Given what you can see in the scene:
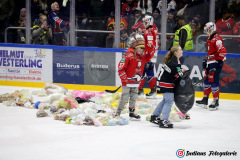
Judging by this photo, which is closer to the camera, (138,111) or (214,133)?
(214,133)

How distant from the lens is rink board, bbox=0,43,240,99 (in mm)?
11055

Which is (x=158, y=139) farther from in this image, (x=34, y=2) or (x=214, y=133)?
(x=34, y=2)

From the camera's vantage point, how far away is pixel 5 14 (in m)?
12.0

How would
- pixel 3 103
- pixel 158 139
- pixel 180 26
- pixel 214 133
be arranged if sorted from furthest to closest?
1. pixel 180 26
2. pixel 3 103
3. pixel 214 133
4. pixel 158 139

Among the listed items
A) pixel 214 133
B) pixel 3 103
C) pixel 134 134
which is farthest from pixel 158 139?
pixel 3 103

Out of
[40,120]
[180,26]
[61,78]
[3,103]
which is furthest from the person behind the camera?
[61,78]

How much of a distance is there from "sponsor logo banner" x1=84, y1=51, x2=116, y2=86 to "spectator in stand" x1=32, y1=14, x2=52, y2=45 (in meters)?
1.15

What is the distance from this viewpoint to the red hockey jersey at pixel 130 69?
7.58 metres

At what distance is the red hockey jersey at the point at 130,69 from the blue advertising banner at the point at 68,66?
376 centimetres

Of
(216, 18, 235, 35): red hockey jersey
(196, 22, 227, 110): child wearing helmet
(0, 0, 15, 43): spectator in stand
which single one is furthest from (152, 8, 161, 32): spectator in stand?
(0, 0, 15, 43): spectator in stand

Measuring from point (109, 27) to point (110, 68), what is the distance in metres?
1.00

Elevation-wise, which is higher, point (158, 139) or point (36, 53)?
point (36, 53)

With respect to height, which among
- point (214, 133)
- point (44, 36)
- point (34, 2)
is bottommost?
point (214, 133)

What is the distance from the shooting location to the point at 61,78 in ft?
37.7
